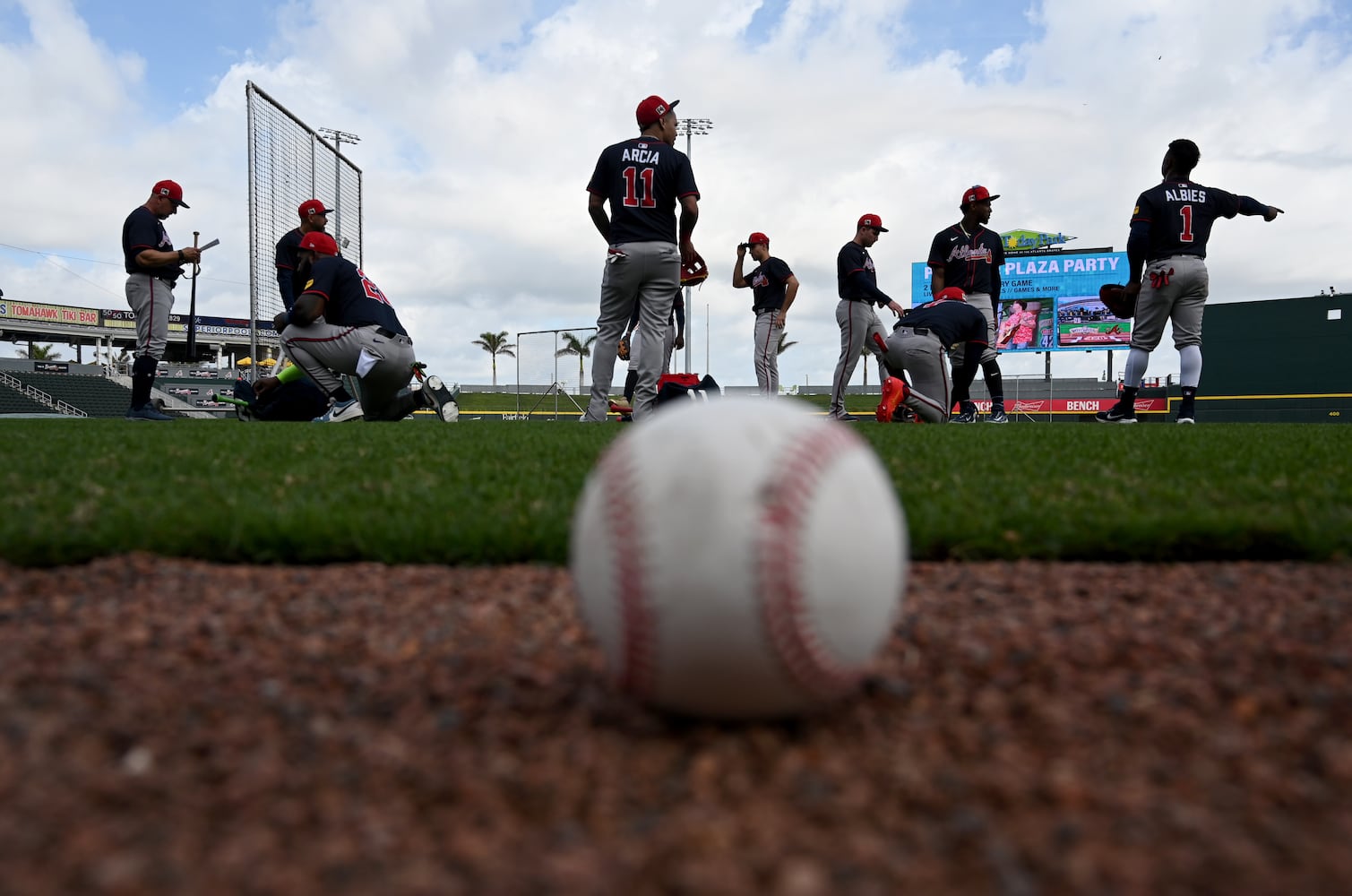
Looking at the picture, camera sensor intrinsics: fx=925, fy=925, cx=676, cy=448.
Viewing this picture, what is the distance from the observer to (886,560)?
1581 mm

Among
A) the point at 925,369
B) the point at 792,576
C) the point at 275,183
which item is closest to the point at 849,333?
the point at 925,369

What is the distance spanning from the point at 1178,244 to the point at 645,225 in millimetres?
4493

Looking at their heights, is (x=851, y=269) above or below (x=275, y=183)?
below

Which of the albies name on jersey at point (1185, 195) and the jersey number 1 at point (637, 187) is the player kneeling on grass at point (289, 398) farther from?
the albies name on jersey at point (1185, 195)

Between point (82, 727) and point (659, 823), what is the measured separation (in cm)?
102

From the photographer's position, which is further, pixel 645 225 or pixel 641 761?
pixel 645 225

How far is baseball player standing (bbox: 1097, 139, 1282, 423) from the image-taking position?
7672 millimetres

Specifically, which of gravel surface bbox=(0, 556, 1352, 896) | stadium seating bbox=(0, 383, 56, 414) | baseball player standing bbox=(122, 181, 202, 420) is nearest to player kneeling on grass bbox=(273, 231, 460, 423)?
baseball player standing bbox=(122, 181, 202, 420)

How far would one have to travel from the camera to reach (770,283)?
10.7 metres

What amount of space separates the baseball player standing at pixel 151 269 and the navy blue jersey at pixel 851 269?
6025 mm

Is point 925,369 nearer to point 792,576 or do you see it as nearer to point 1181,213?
point 1181,213

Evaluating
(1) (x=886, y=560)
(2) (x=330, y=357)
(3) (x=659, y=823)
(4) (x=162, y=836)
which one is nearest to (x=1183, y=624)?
(1) (x=886, y=560)

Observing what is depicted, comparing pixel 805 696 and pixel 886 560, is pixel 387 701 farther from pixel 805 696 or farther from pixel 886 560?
pixel 886 560

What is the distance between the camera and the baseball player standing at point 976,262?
8805mm
